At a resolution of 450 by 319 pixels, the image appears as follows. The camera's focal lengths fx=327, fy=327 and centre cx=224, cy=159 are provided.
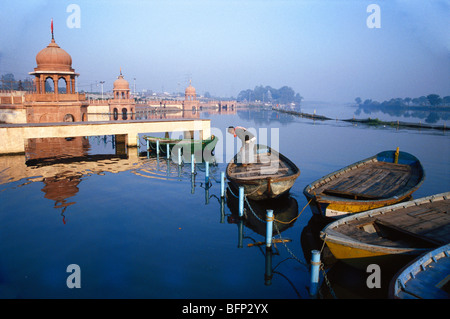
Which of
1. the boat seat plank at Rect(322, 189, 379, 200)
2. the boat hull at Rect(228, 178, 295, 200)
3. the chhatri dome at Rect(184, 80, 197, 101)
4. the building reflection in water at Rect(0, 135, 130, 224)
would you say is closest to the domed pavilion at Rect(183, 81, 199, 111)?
the chhatri dome at Rect(184, 80, 197, 101)

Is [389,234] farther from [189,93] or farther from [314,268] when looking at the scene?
[189,93]

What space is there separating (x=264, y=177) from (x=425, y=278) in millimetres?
8630

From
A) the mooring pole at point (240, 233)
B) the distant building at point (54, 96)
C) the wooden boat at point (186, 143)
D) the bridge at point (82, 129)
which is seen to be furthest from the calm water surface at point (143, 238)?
the distant building at point (54, 96)

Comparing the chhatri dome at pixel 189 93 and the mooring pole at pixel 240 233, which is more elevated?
the chhatri dome at pixel 189 93

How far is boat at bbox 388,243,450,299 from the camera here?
710cm

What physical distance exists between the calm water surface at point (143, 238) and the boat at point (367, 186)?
151cm

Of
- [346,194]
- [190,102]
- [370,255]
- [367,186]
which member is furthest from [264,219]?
[190,102]

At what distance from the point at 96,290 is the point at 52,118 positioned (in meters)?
33.1

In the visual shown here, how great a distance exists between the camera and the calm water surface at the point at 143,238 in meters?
9.25

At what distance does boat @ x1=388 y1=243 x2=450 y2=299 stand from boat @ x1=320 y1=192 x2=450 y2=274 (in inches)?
28.0

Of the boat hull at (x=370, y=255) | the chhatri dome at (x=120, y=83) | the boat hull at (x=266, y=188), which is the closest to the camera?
the boat hull at (x=370, y=255)

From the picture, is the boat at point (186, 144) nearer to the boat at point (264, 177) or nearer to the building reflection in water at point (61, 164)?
the building reflection in water at point (61, 164)

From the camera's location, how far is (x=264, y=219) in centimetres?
1517
